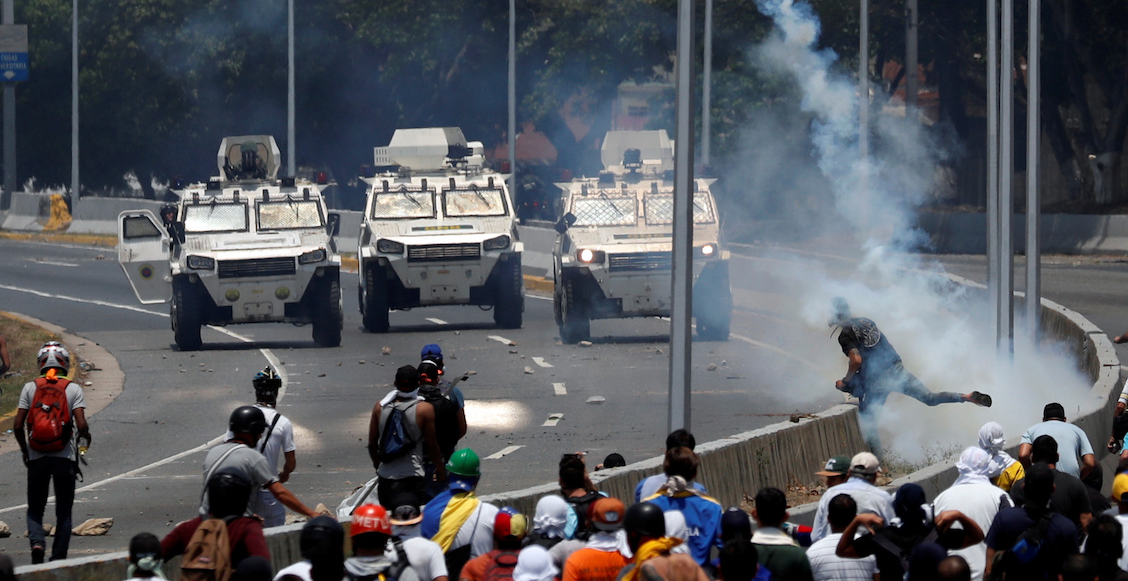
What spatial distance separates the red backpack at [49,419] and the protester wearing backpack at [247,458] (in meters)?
2.71

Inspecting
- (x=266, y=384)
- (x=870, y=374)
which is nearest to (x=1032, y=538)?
(x=266, y=384)

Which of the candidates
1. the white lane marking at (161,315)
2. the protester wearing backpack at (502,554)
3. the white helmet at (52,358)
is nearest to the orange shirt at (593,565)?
the protester wearing backpack at (502,554)

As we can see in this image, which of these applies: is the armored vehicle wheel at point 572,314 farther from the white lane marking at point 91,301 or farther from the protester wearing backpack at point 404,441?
the protester wearing backpack at point 404,441

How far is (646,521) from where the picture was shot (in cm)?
674

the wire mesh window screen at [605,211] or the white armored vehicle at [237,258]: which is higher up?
the wire mesh window screen at [605,211]

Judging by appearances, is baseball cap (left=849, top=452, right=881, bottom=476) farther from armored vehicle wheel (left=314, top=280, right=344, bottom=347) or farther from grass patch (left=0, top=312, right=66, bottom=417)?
armored vehicle wheel (left=314, top=280, right=344, bottom=347)

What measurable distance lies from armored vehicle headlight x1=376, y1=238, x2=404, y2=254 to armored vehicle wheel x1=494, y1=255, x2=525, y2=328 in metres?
1.45

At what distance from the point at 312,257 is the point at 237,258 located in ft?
3.36

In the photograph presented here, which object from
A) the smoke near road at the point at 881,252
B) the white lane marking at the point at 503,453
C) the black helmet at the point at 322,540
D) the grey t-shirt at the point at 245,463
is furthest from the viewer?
the smoke near road at the point at 881,252

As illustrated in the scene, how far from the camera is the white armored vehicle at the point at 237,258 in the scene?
920 inches

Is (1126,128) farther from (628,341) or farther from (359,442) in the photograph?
(359,442)

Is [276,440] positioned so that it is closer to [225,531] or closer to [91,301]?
[225,531]

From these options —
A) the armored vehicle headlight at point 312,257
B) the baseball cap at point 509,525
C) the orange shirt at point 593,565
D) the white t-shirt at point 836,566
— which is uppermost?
the armored vehicle headlight at point 312,257

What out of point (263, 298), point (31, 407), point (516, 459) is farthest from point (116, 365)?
point (31, 407)
